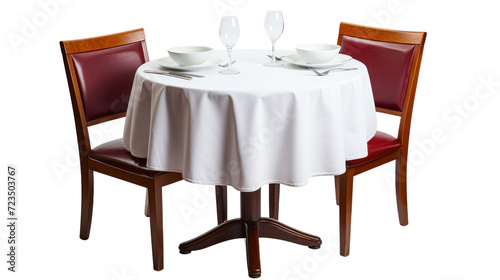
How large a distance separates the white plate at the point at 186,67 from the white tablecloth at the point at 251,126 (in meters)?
0.15

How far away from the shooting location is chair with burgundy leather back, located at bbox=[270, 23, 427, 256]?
12.3ft

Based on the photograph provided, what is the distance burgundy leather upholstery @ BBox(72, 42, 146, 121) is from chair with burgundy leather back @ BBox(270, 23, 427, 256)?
1.08m

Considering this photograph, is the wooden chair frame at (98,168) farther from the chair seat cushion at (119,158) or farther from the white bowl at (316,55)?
the white bowl at (316,55)

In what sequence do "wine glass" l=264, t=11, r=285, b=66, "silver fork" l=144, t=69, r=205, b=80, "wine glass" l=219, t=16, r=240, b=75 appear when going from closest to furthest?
"silver fork" l=144, t=69, r=205, b=80 → "wine glass" l=219, t=16, r=240, b=75 → "wine glass" l=264, t=11, r=285, b=66

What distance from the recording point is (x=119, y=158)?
3615 millimetres

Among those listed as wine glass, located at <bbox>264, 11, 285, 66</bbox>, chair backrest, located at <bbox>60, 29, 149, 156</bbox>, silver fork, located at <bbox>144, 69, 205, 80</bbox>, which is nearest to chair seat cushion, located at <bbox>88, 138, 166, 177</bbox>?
chair backrest, located at <bbox>60, 29, 149, 156</bbox>

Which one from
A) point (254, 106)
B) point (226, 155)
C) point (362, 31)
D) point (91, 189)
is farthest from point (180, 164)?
point (362, 31)

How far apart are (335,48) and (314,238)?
3.30ft

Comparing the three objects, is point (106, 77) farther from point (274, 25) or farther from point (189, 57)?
point (274, 25)

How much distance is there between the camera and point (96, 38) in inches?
151

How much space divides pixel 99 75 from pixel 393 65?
5.24 feet

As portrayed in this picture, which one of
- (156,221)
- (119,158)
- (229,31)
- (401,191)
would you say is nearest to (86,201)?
(119,158)

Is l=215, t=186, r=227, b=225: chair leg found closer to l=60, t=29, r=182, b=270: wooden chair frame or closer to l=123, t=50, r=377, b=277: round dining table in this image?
l=60, t=29, r=182, b=270: wooden chair frame

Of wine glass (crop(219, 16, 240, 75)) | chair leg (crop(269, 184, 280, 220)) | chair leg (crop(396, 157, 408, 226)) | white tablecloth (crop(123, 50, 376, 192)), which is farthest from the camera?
chair leg (crop(269, 184, 280, 220))
